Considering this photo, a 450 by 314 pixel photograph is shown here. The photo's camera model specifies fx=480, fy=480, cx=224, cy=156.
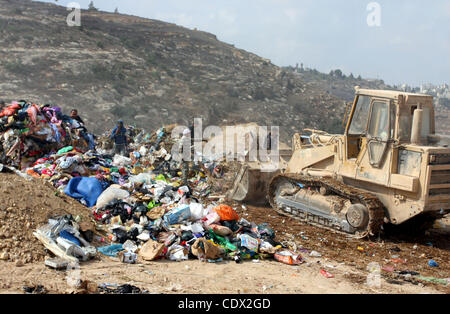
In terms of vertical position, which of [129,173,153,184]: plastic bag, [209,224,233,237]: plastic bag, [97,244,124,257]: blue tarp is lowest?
[97,244,124,257]: blue tarp

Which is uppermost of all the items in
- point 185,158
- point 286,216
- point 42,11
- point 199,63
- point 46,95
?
point 42,11

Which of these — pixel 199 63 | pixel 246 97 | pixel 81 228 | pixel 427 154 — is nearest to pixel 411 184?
pixel 427 154

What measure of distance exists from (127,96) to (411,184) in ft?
69.3

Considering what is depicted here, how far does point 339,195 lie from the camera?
338 inches

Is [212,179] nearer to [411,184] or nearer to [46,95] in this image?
[411,184]

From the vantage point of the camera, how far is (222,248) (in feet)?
21.9

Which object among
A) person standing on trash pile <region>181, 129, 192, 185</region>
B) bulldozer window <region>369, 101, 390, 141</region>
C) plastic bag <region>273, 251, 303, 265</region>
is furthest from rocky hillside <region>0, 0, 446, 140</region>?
plastic bag <region>273, 251, 303, 265</region>

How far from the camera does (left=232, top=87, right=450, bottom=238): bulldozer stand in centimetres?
740

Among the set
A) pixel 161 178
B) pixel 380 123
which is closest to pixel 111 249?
pixel 161 178

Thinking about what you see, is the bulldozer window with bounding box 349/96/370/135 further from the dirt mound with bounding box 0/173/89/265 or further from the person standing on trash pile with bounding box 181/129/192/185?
the dirt mound with bounding box 0/173/89/265

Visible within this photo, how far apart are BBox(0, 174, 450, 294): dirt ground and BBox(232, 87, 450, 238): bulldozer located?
1.88 ft

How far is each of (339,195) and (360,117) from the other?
4.70ft

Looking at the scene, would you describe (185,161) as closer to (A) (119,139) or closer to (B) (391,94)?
(A) (119,139)

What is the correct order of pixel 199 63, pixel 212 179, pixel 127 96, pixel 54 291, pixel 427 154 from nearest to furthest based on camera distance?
pixel 54 291, pixel 427 154, pixel 212 179, pixel 127 96, pixel 199 63
